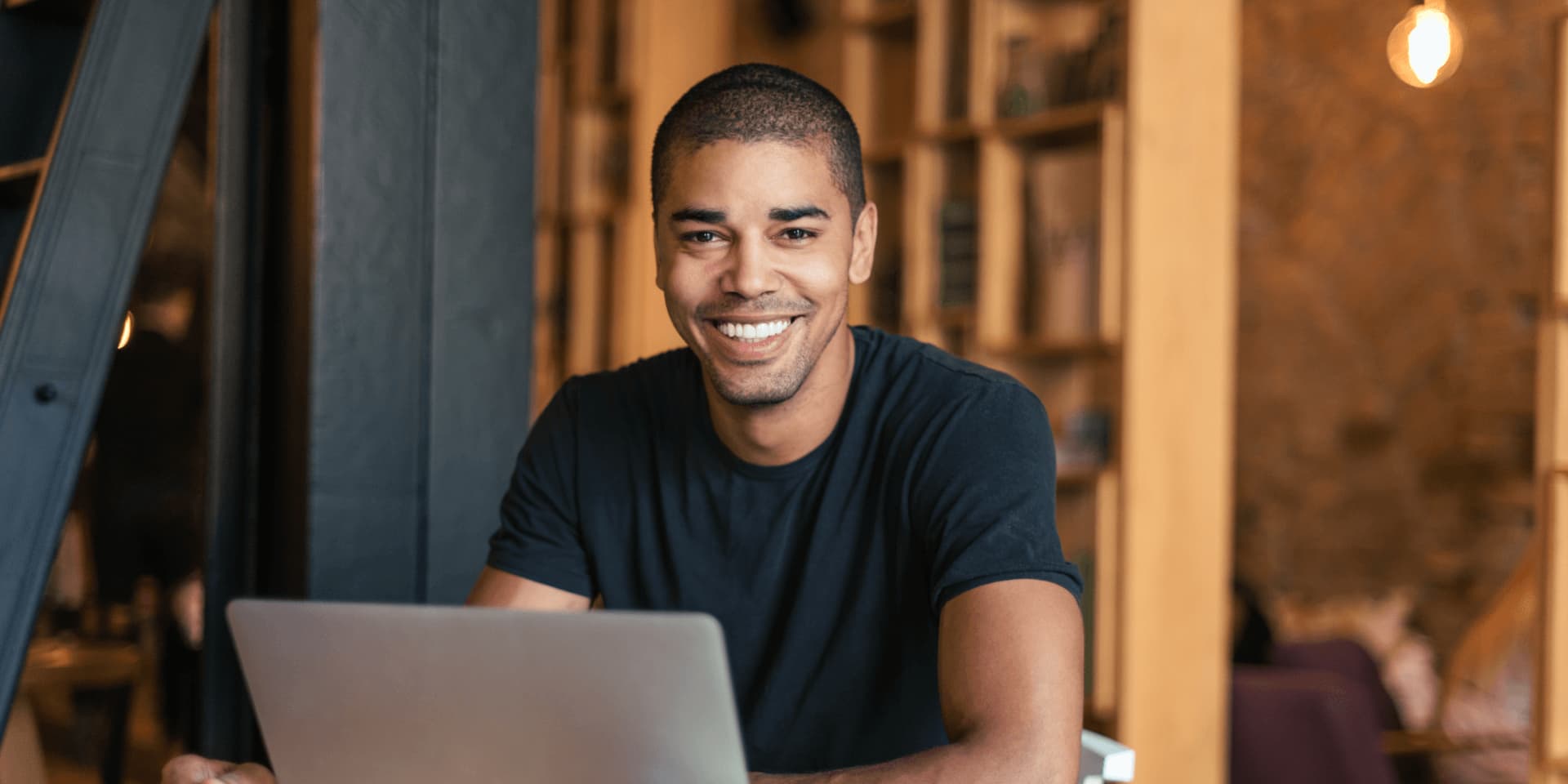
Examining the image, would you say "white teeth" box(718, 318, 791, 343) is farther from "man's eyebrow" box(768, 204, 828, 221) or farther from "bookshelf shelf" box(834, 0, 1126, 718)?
"bookshelf shelf" box(834, 0, 1126, 718)

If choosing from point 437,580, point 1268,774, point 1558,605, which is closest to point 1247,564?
point 1268,774

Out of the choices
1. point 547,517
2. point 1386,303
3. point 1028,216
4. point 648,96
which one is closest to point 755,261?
point 547,517

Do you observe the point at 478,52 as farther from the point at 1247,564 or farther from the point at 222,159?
the point at 1247,564

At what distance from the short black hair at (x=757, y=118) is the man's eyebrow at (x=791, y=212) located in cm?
6

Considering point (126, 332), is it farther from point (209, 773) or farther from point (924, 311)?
point (924, 311)

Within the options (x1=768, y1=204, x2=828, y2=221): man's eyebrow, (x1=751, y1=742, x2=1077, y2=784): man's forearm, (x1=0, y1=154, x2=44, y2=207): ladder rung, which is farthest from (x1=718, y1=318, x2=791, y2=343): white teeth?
(x1=0, y1=154, x2=44, y2=207): ladder rung

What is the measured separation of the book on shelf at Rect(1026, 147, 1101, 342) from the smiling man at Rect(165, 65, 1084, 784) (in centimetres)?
190

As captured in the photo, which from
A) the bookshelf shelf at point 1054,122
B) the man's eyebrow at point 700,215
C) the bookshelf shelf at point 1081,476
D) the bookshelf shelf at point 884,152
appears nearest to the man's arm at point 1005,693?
the man's eyebrow at point 700,215

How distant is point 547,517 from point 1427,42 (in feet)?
6.79

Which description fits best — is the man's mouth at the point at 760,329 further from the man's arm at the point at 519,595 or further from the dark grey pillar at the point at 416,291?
the dark grey pillar at the point at 416,291

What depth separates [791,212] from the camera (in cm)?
143

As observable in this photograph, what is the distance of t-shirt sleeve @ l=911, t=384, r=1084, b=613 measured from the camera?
1317 millimetres

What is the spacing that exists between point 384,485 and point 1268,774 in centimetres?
235

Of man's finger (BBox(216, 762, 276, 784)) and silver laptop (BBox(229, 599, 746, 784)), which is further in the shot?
man's finger (BBox(216, 762, 276, 784))
